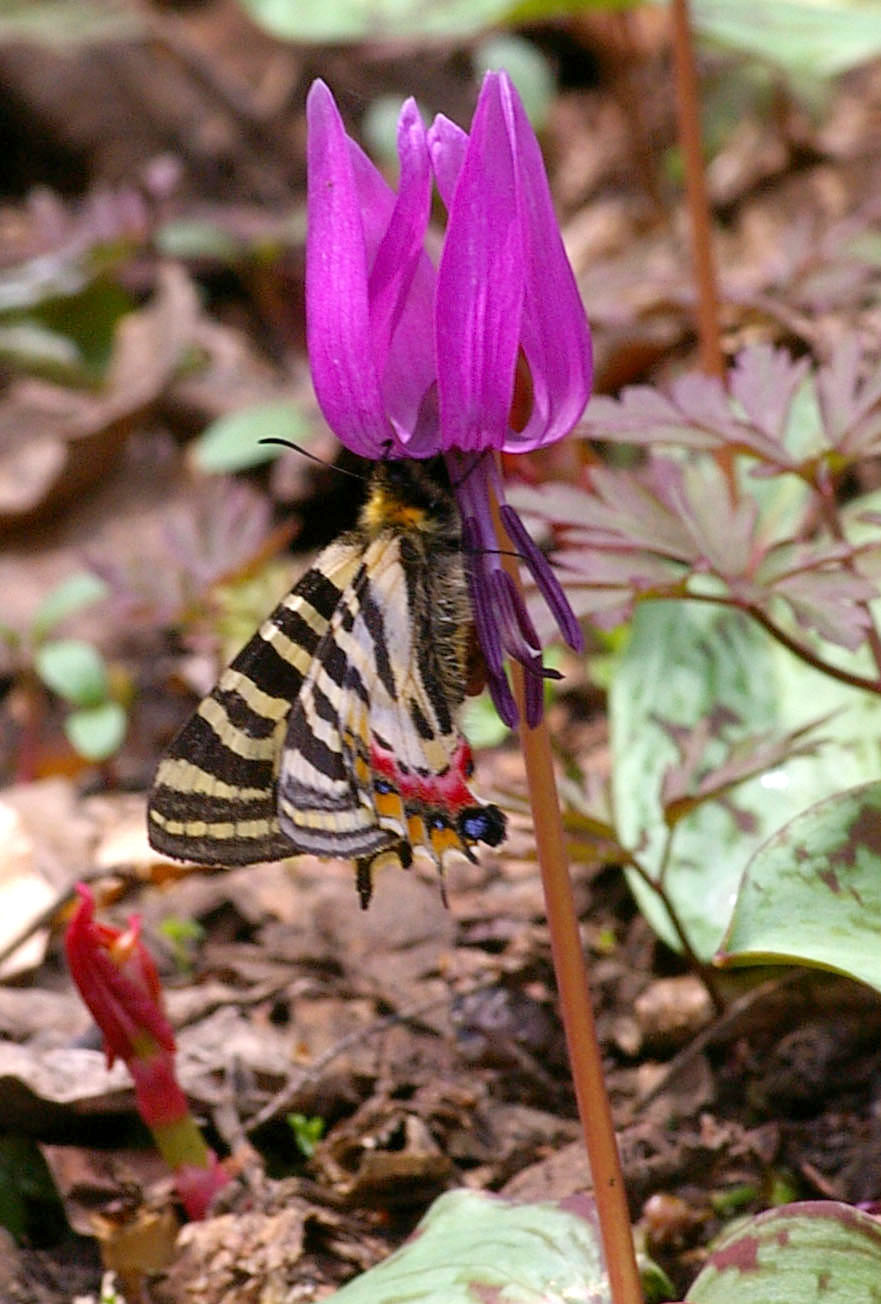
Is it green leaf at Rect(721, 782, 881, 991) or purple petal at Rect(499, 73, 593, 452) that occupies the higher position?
purple petal at Rect(499, 73, 593, 452)

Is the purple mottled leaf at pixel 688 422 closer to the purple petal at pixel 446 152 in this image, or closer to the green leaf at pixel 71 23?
the purple petal at pixel 446 152

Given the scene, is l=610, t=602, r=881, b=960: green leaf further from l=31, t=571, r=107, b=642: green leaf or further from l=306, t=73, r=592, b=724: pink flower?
l=31, t=571, r=107, b=642: green leaf

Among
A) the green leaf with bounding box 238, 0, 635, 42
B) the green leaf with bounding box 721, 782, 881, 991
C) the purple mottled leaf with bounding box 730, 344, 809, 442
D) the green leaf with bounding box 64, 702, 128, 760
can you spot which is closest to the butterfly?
the green leaf with bounding box 721, 782, 881, 991

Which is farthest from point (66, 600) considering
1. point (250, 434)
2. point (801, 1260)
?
point (801, 1260)

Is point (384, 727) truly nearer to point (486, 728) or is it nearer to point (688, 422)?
point (688, 422)

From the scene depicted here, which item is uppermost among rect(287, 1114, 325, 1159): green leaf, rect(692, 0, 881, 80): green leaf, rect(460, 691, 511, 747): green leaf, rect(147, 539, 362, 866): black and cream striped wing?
rect(692, 0, 881, 80): green leaf

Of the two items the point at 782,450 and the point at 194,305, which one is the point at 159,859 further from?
the point at 194,305
